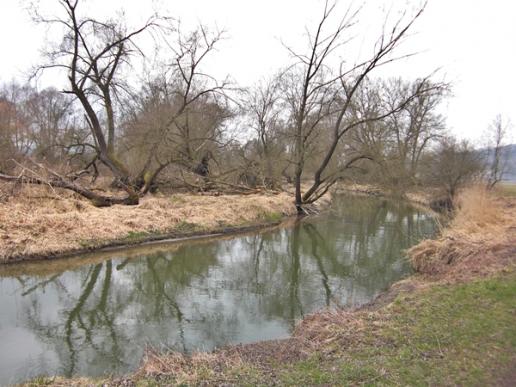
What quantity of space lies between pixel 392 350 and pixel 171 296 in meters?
4.91

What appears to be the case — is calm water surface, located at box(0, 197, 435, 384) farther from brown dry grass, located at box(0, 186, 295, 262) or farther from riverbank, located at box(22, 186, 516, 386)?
riverbank, located at box(22, 186, 516, 386)

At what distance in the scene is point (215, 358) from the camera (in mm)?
4402

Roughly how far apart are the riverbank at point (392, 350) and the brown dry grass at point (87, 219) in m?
6.14

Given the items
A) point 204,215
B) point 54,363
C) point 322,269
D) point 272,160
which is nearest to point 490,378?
point 54,363

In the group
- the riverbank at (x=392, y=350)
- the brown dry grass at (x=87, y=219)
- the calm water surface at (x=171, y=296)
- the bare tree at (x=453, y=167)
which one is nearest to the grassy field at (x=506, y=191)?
the bare tree at (x=453, y=167)

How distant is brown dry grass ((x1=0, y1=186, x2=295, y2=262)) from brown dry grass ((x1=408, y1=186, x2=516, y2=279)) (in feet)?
24.5

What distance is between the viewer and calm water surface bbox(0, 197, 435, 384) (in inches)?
217

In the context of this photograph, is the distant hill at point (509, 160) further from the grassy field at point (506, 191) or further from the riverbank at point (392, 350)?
the riverbank at point (392, 350)

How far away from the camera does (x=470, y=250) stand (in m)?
8.62

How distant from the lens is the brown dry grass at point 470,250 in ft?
25.0

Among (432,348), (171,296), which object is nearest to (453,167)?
(171,296)

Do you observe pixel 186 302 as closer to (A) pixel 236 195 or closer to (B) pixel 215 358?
(B) pixel 215 358

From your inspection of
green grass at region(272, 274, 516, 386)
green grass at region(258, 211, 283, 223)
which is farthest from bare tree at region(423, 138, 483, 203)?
green grass at region(272, 274, 516, 386)

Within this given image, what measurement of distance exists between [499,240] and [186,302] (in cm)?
729
